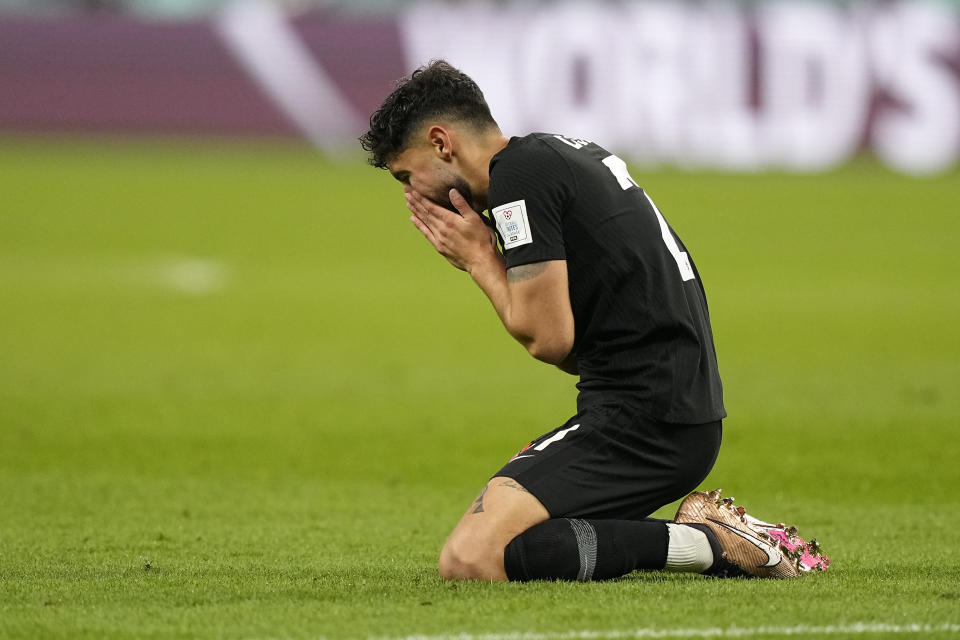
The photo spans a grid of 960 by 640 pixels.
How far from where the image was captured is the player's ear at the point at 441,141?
4.64 m

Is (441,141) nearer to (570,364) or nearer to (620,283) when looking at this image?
(620,283)

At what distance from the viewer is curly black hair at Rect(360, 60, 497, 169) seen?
15.2 ft

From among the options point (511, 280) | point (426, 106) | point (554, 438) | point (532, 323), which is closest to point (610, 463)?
point (554, 438)

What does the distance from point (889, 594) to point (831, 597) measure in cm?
19

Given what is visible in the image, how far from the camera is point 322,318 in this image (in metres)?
15.2

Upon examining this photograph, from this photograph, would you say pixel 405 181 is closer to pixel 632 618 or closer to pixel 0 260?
pixel 632 618

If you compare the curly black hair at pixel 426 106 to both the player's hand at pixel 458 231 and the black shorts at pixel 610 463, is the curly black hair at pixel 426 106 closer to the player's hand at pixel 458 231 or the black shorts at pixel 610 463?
the player's hand at pixel 458 231

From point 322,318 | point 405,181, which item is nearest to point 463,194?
point 405,181

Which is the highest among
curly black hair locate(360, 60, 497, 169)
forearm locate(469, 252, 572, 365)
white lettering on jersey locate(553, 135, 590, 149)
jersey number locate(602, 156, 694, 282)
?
curly black hair locate(360, 60, 497, 169)

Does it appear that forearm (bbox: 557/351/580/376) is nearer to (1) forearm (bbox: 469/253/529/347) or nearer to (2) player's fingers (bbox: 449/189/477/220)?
(1) forearm (bbox: 469/253/529/347)

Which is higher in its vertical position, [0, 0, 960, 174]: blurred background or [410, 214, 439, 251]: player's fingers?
[0, 0, 960, 174]: blurred background

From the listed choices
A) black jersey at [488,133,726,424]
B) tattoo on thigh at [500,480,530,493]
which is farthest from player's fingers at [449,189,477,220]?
tattoo on thigh at [500,480,530,493]

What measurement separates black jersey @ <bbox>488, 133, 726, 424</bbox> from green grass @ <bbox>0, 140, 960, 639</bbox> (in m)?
0.61

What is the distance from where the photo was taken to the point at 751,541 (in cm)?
462
